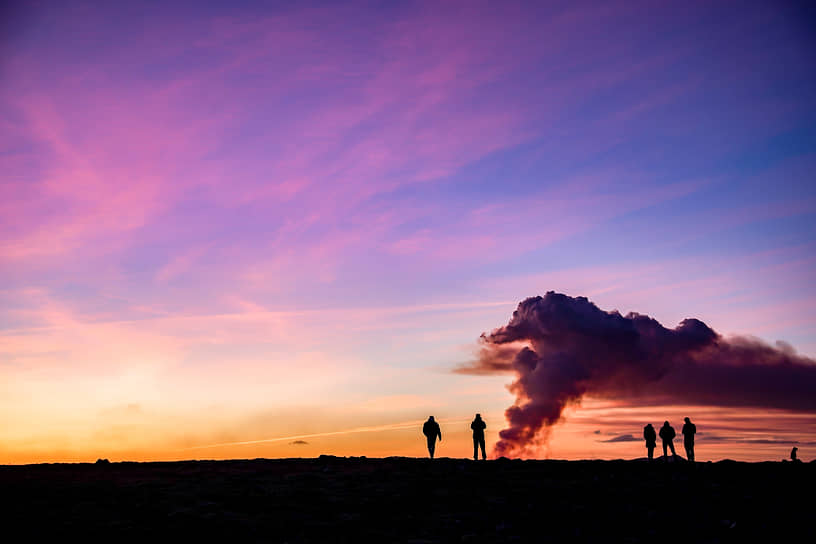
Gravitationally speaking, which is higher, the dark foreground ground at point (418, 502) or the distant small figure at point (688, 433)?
the distant small figure at point (688, 433)

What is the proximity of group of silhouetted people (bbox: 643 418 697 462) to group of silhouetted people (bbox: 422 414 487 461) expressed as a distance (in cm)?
1012

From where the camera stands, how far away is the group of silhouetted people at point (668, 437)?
39.3 metres

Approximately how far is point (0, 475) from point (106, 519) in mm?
12112

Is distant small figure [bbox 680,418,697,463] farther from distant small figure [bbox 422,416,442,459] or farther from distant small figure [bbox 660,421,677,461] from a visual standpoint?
distant small figure [bbox 422,416,442,459]

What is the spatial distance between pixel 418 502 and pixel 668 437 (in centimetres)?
1991

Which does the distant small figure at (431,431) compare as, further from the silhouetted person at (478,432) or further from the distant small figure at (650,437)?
the distant small figure at (650,437)

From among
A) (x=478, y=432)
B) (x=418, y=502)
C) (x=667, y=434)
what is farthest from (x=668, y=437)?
(x=418, y=502)

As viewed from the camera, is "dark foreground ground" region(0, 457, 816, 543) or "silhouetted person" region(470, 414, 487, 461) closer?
"dark foreground ground" region(0, 457, 816, 543)

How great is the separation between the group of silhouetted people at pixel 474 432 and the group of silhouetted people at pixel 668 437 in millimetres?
10118

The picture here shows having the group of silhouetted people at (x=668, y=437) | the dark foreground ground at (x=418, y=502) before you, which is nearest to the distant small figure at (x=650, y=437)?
the group of silhouetted people at (x=668, y=437)

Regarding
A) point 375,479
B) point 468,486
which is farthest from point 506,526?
point 375,479

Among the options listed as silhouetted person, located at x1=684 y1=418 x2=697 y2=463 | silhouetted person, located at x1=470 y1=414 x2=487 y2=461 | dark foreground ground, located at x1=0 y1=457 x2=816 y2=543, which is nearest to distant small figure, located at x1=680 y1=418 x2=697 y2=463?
silhouetted person, located at x1=684 y1=418 x2=697 y2=463

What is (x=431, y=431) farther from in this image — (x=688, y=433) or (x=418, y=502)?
(x=688, y=433)

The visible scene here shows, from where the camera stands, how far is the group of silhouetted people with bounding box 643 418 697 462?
39281 millimetres
